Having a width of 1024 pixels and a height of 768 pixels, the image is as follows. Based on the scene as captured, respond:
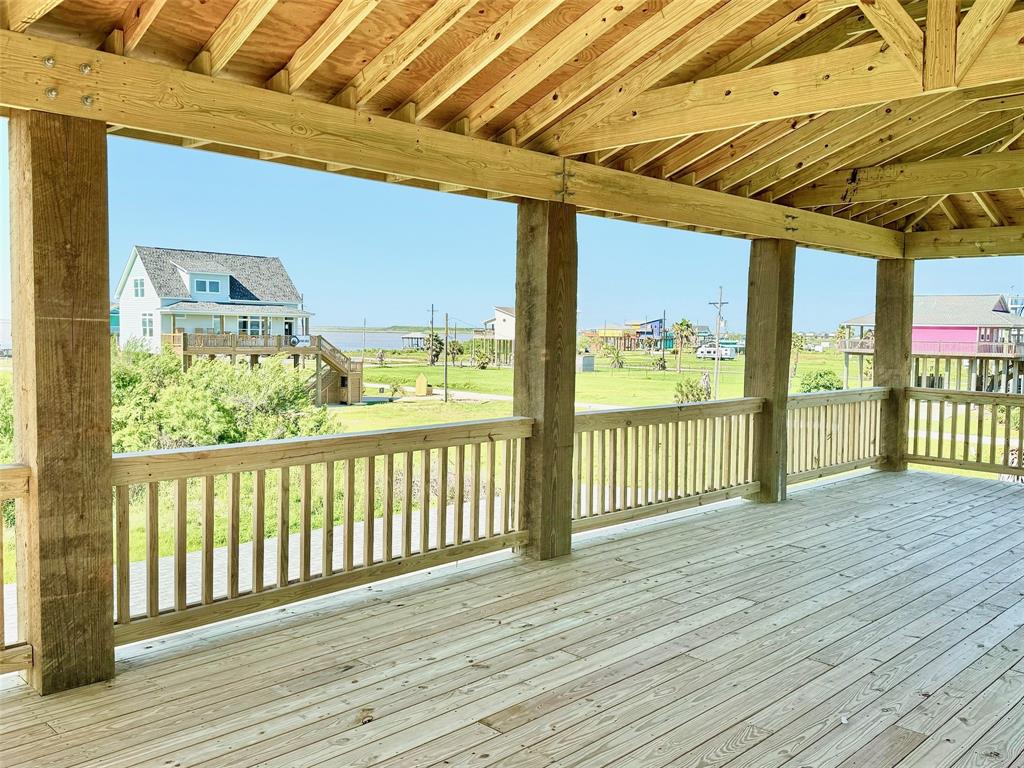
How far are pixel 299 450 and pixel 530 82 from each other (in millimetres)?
2070

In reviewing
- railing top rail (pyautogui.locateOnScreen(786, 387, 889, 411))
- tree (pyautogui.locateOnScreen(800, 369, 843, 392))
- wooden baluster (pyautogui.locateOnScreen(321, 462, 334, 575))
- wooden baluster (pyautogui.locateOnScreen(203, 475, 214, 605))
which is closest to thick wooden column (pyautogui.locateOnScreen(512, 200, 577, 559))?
wooden baluster (pyautogui.locateOnScreen(321, 462, 334, 575))

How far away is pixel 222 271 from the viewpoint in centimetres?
525

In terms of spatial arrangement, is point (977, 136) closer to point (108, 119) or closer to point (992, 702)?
point (992, 702)

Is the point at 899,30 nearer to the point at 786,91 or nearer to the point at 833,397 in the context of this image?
the point at 786,91

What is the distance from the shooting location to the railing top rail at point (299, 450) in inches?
122

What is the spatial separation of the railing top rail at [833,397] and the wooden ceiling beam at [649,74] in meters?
3.43

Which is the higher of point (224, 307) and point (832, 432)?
point (224, 307)

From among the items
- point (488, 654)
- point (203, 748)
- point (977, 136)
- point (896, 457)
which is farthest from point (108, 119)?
point (896, 457)

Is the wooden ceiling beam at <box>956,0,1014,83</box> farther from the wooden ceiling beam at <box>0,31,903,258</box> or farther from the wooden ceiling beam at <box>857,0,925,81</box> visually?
the wooden ceiling beam at <box>0,31,903,258</box>

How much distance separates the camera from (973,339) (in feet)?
27.6

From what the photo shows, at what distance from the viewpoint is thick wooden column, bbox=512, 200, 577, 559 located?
457 centimetres

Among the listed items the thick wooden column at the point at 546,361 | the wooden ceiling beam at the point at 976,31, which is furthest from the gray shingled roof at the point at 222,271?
the wooden ceiling beam at the point at 976,31

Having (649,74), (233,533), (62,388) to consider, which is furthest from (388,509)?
(649,74)

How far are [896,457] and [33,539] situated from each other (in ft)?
25.7
